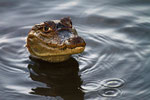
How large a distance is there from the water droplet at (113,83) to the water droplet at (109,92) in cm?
12

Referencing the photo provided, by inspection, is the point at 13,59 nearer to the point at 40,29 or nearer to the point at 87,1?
the point at 40,29

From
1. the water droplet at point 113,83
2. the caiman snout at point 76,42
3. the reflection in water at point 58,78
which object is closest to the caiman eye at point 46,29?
the caiman snout at point 76,42

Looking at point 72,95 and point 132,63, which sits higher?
point 132,63

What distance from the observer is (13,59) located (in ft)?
22.0

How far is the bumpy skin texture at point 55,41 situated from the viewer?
5.90 m

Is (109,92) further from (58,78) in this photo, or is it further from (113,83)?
(58,78)

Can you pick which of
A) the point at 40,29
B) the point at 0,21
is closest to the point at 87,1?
the point at 0,21

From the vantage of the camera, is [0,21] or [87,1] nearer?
[0,21]

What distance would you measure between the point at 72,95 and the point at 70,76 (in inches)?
27.2

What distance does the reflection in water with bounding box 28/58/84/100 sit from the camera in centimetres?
565

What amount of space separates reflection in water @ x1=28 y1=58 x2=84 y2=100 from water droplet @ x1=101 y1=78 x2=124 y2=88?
41cm

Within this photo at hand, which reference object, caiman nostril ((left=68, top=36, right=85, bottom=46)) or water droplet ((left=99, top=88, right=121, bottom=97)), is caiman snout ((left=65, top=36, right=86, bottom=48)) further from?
water droplet ((left=99, top=88, right=121, bottom=97))

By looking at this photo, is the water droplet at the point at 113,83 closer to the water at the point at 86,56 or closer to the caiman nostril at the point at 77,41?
the water at the point at 86,56

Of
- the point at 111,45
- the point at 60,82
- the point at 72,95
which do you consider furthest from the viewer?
the point at 111,45
